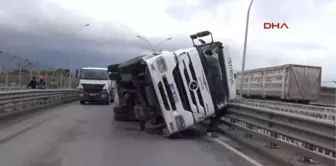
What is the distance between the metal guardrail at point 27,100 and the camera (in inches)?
714

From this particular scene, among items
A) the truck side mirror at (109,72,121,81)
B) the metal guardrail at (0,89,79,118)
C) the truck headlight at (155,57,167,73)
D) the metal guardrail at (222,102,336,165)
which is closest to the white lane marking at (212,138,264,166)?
the metal guardrail at (222,102,336,165)

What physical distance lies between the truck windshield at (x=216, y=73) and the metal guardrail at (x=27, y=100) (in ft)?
27.2

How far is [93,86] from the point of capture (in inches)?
1344

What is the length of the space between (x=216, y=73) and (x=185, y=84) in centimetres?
127

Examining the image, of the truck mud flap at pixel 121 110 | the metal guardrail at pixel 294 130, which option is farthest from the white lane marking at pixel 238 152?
the truck mud flap at pixel 121 110

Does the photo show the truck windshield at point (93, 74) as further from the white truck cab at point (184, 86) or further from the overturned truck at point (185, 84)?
the white truck cab at point (184, 86)

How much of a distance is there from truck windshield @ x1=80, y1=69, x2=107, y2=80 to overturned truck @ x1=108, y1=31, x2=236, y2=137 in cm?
2032

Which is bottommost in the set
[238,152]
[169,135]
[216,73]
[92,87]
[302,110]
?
[238,152]

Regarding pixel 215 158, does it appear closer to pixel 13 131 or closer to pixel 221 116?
pixel 221 116

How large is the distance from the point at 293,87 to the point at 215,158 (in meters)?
16.0

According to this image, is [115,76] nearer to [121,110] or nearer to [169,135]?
[121,110]

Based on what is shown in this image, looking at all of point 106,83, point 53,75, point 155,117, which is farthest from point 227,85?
point 53,75

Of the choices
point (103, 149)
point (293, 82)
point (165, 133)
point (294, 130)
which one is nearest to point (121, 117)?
point (165, 133)

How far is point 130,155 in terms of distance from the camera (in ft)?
33.4
